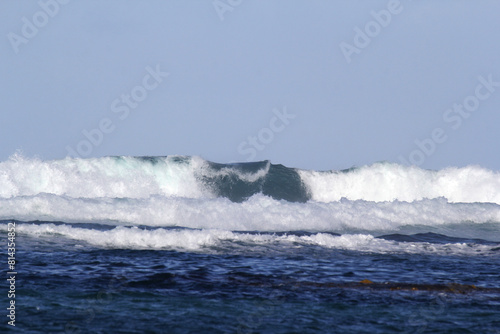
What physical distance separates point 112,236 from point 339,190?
86.4 feet

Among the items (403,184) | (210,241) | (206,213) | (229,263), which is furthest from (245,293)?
(403,184)

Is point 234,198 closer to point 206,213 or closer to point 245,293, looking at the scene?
point 206,213

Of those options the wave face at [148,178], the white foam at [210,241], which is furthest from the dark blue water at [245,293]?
the wave face at [148,178]

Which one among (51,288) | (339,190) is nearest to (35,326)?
(51,288)

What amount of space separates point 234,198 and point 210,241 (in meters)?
19.3

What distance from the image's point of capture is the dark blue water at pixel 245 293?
27.8 ft

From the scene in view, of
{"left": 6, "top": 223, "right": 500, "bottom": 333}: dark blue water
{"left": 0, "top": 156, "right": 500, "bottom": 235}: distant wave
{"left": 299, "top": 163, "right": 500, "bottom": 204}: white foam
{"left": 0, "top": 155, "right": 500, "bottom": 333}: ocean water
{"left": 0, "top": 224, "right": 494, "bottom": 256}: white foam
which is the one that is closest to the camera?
{"left": 6, "top": 223, "right": 500, "bottom": 333}: dark blue water

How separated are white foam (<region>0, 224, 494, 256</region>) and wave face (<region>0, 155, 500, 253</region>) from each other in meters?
0.08

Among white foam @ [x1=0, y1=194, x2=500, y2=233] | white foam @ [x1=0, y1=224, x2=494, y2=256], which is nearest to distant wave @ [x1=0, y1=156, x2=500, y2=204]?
white foam @ [x1=0, y1=194, x2=500, y2=233]

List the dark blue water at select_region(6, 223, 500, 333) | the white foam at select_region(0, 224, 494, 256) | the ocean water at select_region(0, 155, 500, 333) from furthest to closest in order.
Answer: the white foam at select_region(0, 224, 494, 256) < the ocean water at select_region(0, 155, 500, 333) < the dark blue water at select_region(6, 223, 500, 333)

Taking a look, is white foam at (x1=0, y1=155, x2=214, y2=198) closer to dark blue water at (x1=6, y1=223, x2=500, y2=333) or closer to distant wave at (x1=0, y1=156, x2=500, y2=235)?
distant wave at (x1=0, y1=156, x2=500, y2=235)

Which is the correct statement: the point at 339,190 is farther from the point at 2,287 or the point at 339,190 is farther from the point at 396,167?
the point at 2,287

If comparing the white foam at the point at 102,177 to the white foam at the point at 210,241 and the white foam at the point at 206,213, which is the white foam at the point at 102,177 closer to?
the white foam at the point at 206,213

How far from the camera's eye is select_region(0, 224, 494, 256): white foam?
683 inches
